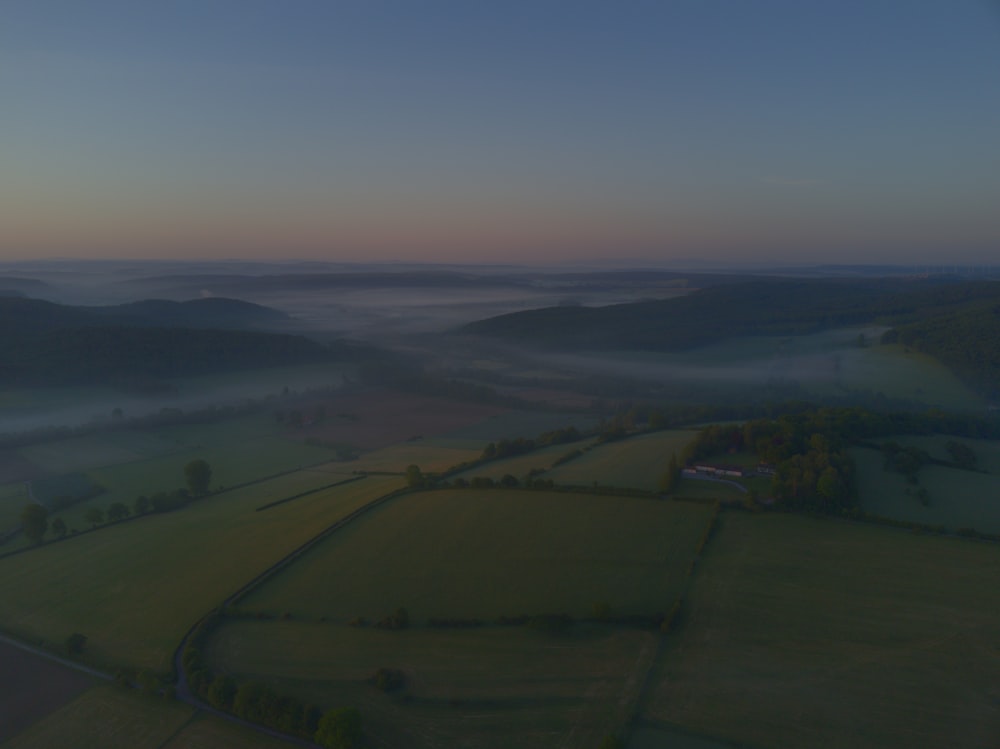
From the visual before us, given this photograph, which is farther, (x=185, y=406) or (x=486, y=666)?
(x=185, y=406)

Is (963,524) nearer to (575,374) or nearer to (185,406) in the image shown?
(575,374)

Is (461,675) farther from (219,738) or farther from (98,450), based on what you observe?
(98,450)

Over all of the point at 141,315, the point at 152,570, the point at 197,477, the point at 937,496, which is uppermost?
the point at 141,315

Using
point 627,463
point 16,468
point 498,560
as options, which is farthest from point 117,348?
point 498,560

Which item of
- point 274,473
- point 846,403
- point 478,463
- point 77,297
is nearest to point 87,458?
point 274,473

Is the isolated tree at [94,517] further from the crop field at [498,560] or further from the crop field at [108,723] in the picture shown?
the crop field at [108,723]

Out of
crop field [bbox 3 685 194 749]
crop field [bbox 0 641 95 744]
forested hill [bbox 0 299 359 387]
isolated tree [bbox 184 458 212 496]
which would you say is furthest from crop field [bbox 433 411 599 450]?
crop field [bbox 3 685 194 749]
